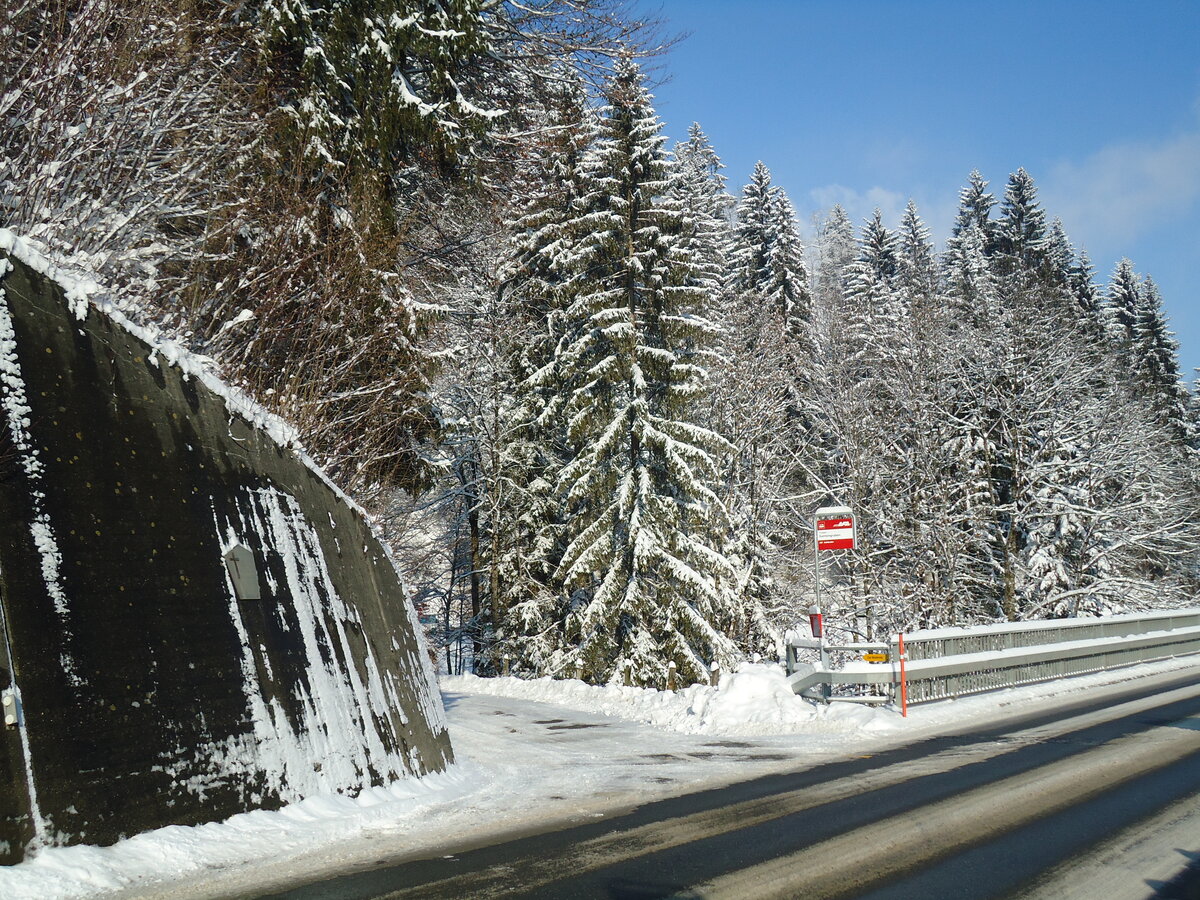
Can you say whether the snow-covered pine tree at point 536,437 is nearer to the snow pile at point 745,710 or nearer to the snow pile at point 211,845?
the snow pile at point 745,710

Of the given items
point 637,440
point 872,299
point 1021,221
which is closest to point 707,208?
point 872,299

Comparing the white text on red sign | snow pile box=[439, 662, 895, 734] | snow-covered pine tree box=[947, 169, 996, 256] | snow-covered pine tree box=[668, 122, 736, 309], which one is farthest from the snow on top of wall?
snow-covered pine tree box=[947, 169, 996, 256]

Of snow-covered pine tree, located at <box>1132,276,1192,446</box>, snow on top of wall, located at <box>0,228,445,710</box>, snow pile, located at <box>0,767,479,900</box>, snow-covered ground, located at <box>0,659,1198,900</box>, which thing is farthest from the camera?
snow-covered pine tree, located at <box>1132,276,1192,446</box>

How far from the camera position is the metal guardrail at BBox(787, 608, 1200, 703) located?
13758mm

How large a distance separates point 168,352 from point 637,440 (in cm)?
1424

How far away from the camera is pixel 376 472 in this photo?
509 inches

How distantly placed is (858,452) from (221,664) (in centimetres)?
2648

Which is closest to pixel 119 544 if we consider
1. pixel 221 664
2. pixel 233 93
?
pixel 221 664

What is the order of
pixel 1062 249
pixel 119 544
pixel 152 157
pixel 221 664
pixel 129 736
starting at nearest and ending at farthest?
pixel 129 736 < pixel 119 544 < pixel 221 664 < pixel 152 157 < pixel 1062 249

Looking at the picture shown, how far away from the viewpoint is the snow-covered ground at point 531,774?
5.02 metres

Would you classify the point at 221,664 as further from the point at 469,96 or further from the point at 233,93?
the point at 469,96

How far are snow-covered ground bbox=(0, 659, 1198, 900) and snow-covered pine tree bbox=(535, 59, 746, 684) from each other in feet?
6.54

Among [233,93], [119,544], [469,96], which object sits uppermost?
[469,96]

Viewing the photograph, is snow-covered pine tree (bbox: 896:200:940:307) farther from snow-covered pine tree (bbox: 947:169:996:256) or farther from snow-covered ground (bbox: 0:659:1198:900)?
snow-covered ground (bbox: 0:659:1198:900)
